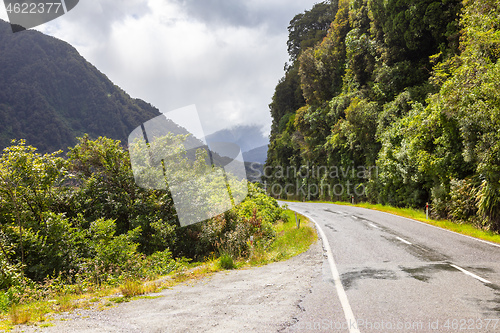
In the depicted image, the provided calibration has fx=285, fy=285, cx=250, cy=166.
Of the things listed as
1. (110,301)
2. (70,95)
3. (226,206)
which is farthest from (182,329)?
(70,95)

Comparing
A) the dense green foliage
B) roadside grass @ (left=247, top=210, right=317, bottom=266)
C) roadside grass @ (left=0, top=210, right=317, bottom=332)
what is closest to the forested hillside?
roadside grass @ (left=247, top=210, right=317, bottom=266)

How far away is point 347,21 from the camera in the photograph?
38.2 meters

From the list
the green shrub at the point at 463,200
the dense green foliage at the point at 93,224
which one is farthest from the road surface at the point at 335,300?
the green shrub at the point at 463,200

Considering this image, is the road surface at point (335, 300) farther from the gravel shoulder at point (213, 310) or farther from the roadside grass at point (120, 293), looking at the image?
the roadside grass at point (120, 293)

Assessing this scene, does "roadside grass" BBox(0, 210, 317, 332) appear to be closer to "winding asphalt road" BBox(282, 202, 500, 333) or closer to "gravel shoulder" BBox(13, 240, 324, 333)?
"gravel shoulder" BBox(13, 240, 324, 333)

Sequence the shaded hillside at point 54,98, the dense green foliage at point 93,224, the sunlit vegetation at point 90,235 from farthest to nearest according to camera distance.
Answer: the shaded hillside at point 54,98 → the dense green foliage at point 93,224 → the sunlit vegetation at point 90,235

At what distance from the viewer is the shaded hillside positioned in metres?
65.9

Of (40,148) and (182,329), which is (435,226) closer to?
(182,329)

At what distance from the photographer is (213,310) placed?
4.80 m

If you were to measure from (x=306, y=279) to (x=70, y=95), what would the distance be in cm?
10132

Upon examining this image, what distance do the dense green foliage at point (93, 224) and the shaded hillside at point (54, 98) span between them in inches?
2151

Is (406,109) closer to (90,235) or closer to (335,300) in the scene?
(335,300)

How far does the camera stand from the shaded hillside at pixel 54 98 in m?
65.9

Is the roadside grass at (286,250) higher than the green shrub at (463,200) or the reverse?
the reverse
